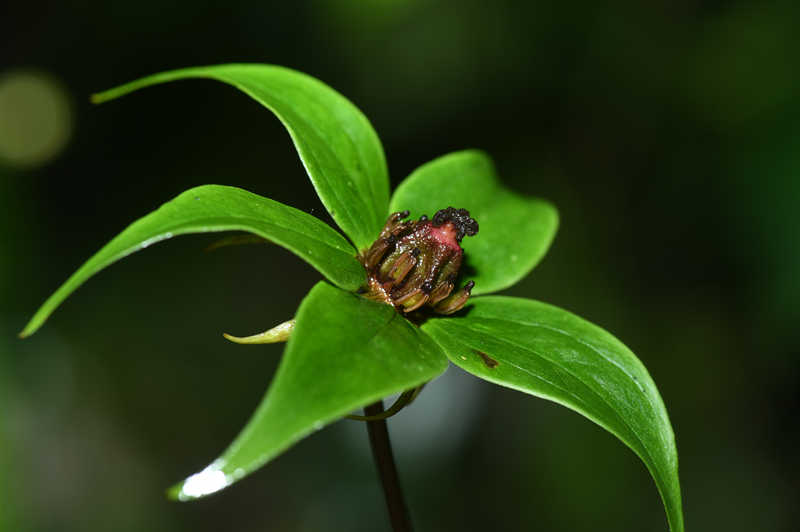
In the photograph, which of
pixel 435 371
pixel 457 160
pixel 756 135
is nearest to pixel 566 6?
pixel 756 135

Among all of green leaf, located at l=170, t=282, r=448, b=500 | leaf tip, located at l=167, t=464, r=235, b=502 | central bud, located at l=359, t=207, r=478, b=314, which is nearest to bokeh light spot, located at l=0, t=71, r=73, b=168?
central bud, located at l=359, t=207, r=478, b=314

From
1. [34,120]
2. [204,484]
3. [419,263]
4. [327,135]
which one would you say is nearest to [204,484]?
[204,484]

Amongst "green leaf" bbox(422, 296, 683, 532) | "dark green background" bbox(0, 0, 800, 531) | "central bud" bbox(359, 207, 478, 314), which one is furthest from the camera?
"dark green background" bbox(0, 0, 800, 531)

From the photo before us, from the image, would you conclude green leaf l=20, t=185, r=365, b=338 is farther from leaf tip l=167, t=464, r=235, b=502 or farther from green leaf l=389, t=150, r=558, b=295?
green leaf l=389, t=150, r=558, b=295

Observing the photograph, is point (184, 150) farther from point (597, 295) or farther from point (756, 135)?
point (756, 135)

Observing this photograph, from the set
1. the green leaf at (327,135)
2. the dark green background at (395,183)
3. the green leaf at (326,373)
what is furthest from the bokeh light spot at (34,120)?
the green leaf at (326,373)

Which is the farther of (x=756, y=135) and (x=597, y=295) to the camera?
(x=597, y=295)

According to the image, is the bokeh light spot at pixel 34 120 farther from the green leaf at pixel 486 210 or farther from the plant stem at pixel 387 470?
the plant stem at pixel 387 470
